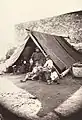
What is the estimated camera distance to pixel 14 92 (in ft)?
5.43

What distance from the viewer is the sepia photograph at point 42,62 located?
1450 mm

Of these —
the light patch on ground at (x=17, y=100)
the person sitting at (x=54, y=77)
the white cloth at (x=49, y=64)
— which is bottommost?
the light patch on ground at (x=17, y=100)

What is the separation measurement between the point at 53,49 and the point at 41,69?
0.15 m

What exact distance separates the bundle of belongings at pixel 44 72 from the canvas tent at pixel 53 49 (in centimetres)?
4

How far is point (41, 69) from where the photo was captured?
1.57 m

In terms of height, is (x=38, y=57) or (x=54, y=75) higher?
(x=38, y=57)

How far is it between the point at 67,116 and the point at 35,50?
1.57 feet

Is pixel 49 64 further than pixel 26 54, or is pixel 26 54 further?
pixel 26 54

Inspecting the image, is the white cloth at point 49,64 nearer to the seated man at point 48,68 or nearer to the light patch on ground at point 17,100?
the seated man at point 48,68

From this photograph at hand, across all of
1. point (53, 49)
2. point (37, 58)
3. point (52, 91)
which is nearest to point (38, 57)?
point (37, 58)

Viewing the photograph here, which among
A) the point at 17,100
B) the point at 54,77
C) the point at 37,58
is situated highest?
the point at 37,58

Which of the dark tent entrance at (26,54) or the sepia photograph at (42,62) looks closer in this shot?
the sepia photograph at (42,62)

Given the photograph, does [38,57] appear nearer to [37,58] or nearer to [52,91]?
[37,58]

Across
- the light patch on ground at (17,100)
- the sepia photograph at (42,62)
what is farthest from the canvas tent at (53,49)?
the light patch on ground at (17,100)
